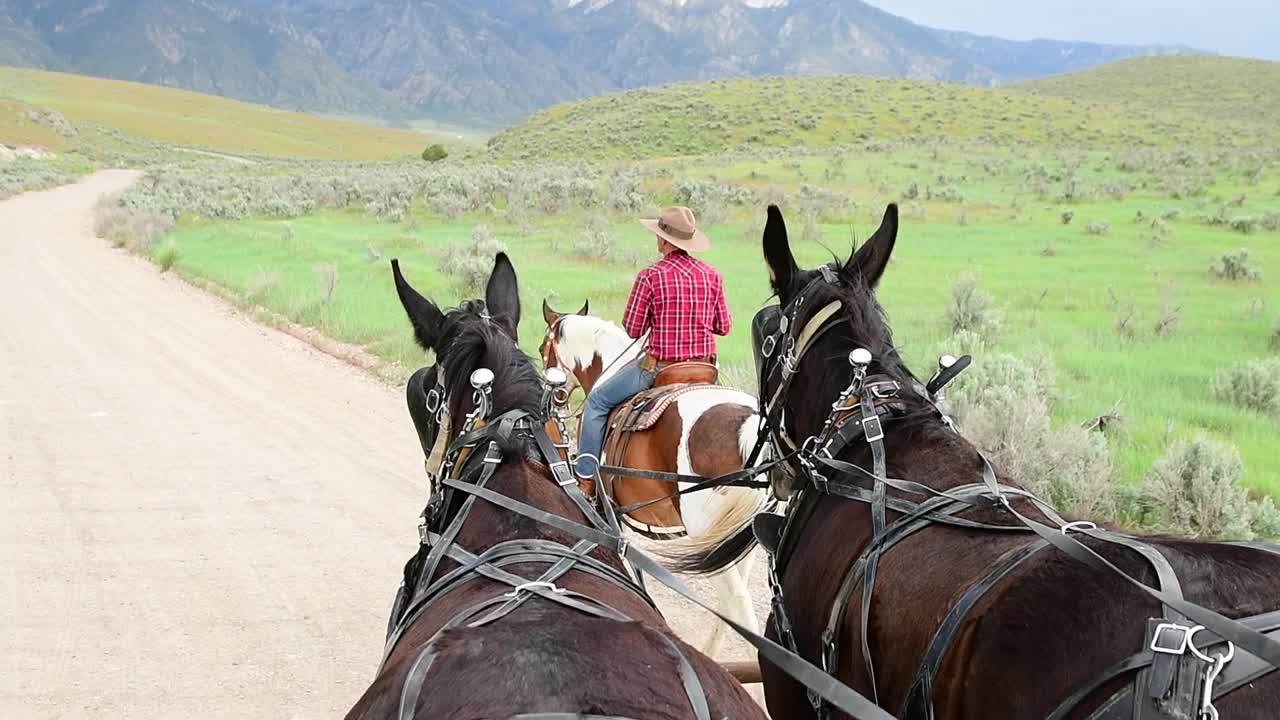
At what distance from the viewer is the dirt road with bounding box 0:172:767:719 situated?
15.0 ft

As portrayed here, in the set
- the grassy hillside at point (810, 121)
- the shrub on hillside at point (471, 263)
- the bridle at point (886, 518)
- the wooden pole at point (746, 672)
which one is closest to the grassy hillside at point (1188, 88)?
the grassy hillside at point (810, 121)

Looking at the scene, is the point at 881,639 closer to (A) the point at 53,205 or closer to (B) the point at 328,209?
(B) the point at 328,209

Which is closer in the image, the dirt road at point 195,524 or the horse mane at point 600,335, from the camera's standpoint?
the dirt road at point 195,524

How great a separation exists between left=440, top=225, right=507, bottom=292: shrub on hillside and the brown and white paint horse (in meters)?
8.34

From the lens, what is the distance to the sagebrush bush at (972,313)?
34.3 ft

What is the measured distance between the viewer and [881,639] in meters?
2.43

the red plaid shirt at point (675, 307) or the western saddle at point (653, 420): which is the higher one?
the red plaid shirt at point (675, 307)

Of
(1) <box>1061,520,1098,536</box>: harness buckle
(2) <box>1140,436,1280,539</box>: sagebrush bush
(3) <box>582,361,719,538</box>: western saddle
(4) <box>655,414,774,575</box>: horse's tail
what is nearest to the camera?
(1) <box>1061,520,1098,536</box>: harness buckle

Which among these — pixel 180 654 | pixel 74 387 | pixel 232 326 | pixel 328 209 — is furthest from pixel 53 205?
pixel 180 654

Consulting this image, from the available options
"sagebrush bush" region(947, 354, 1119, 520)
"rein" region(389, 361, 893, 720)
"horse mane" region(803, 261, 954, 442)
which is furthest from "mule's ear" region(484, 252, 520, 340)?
"sagebrush bush" region(947, 354, 1119, 520)

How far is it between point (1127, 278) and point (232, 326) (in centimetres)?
1422

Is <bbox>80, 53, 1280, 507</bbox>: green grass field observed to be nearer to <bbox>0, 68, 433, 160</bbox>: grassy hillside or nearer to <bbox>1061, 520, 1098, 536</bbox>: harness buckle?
<bbox>1061, 520, 1098, 536</bbox>: harness buckle

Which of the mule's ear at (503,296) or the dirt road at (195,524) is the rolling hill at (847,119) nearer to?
the dirt road at (195,524)

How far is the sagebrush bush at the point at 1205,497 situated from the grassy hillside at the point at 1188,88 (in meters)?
54.1
